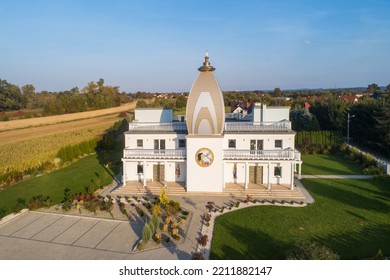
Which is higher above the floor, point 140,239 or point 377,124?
point 377,124

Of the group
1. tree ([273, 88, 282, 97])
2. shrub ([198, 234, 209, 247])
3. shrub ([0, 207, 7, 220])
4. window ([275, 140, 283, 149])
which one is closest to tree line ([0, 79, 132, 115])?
shrub ([0, 207, 7, 220])

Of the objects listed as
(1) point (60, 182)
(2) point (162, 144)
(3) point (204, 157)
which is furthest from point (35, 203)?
(3) point (204, 157)

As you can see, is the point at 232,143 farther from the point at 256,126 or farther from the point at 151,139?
the point at 151,139

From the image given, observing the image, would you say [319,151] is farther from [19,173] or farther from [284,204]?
[19,173]

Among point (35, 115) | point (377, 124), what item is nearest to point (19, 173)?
point (377, 124)

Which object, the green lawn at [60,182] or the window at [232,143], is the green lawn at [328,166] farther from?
the green lawn at [60,182]

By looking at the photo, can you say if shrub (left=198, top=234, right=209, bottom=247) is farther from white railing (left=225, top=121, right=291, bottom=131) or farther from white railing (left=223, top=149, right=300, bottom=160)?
white railing (left=225, top=121, right=291, bottom=131)
